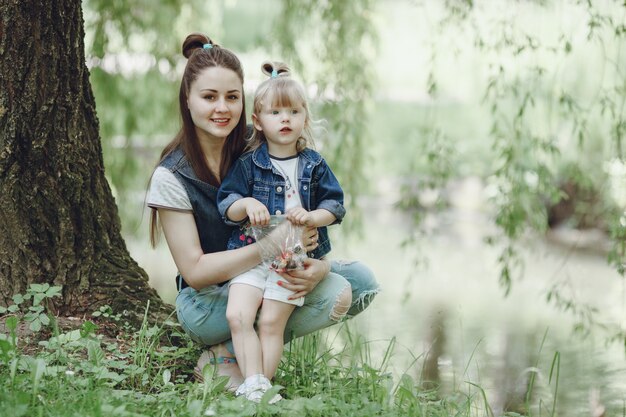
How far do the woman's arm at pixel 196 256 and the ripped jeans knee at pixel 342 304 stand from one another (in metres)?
0.30

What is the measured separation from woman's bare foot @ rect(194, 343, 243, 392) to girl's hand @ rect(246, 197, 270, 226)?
451 mm

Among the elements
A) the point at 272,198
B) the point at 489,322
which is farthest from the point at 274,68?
the point at 489,322

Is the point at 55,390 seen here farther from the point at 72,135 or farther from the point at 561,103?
the point at 561,103

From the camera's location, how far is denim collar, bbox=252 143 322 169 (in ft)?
8.04

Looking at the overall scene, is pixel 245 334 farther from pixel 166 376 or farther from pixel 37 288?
pixel 37 288

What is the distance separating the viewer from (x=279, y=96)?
2.41 metres

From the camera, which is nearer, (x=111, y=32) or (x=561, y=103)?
(x=561, y=103)

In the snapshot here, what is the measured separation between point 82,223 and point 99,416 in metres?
0.94

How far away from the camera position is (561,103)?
3.62 meters

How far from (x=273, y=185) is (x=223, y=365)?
0.57 m

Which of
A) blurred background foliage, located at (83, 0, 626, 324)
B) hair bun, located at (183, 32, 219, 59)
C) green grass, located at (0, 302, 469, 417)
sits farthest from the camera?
blurred background foliage, located at (83, 0, 626, 324)

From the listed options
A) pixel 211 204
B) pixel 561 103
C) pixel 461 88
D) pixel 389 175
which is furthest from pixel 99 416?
pixel 389 175

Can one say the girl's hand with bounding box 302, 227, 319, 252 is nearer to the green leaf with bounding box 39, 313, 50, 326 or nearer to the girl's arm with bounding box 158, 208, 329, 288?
the girl's arm with bounding box 158, 208, 329, 288

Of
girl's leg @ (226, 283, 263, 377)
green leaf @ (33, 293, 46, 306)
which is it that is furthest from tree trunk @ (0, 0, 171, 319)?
girl's leg @ (226, 283, 263, 377)
